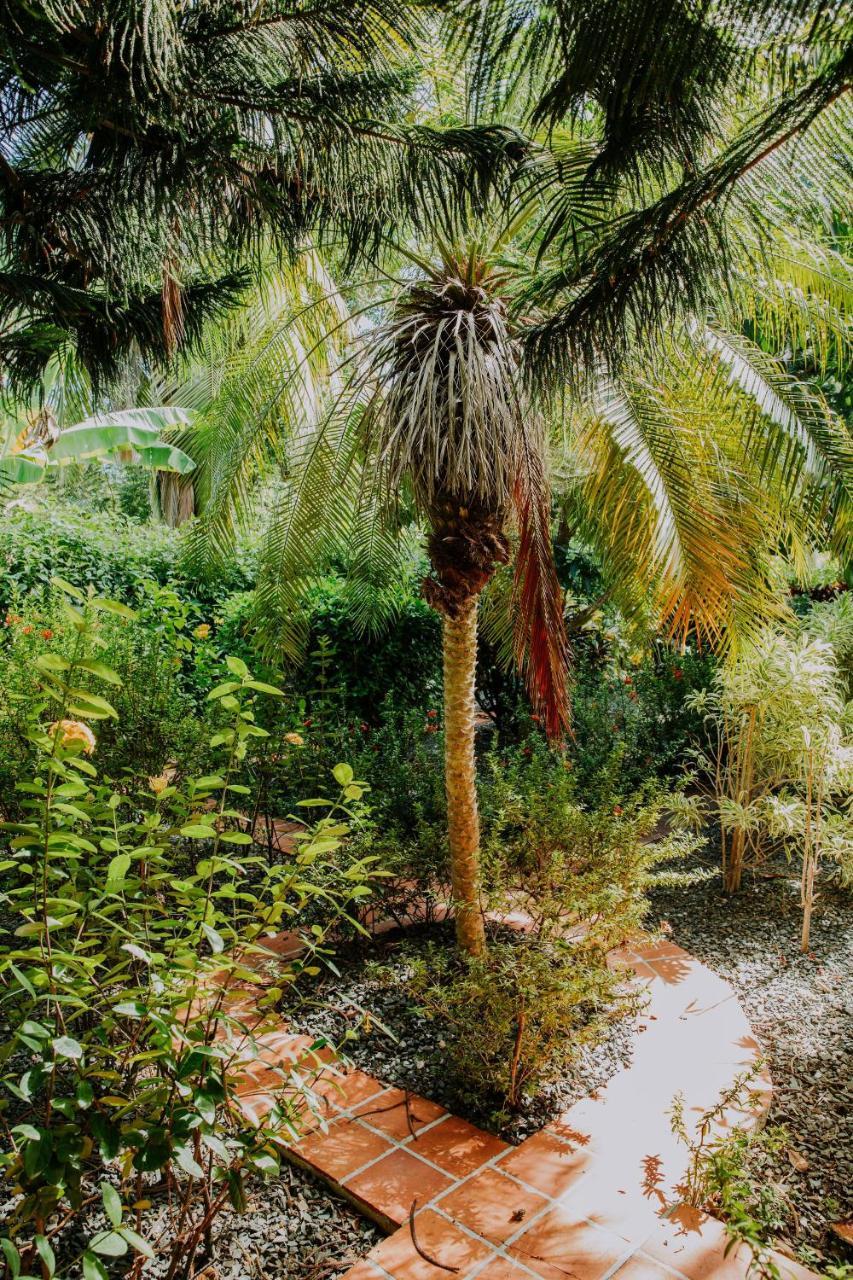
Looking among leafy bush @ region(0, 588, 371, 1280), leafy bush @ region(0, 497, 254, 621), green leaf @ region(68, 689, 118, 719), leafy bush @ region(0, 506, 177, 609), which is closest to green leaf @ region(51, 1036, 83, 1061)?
leafy bush @ region(0, 588, 371, 1280)

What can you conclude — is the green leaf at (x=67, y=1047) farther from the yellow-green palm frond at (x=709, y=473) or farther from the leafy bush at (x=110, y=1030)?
the yellow-green palm frond at (x=709, y=473)

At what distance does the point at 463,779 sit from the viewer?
377cm

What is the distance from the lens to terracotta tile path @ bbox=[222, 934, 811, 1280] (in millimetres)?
2363

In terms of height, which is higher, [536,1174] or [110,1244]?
[110,1244]

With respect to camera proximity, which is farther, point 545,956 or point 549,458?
point 549,458

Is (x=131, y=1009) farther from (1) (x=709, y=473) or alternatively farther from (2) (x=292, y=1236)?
(1) (x=709, y=473)

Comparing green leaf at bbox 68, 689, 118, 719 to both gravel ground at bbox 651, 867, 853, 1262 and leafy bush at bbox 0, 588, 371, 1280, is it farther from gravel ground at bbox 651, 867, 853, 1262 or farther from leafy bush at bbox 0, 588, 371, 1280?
gravel ground at bbox 651, 867, 853, 1262

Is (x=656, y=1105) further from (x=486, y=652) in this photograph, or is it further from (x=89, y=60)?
(x=486, y=652)

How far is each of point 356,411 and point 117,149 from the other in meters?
2.73

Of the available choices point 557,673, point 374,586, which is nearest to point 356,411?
point 374,586

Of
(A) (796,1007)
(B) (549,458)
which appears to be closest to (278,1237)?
(A) (796,1007)

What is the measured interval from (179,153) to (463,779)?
255cm

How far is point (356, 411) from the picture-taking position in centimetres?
493

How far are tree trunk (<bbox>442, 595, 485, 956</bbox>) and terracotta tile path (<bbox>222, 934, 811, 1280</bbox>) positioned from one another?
0.79 metres
